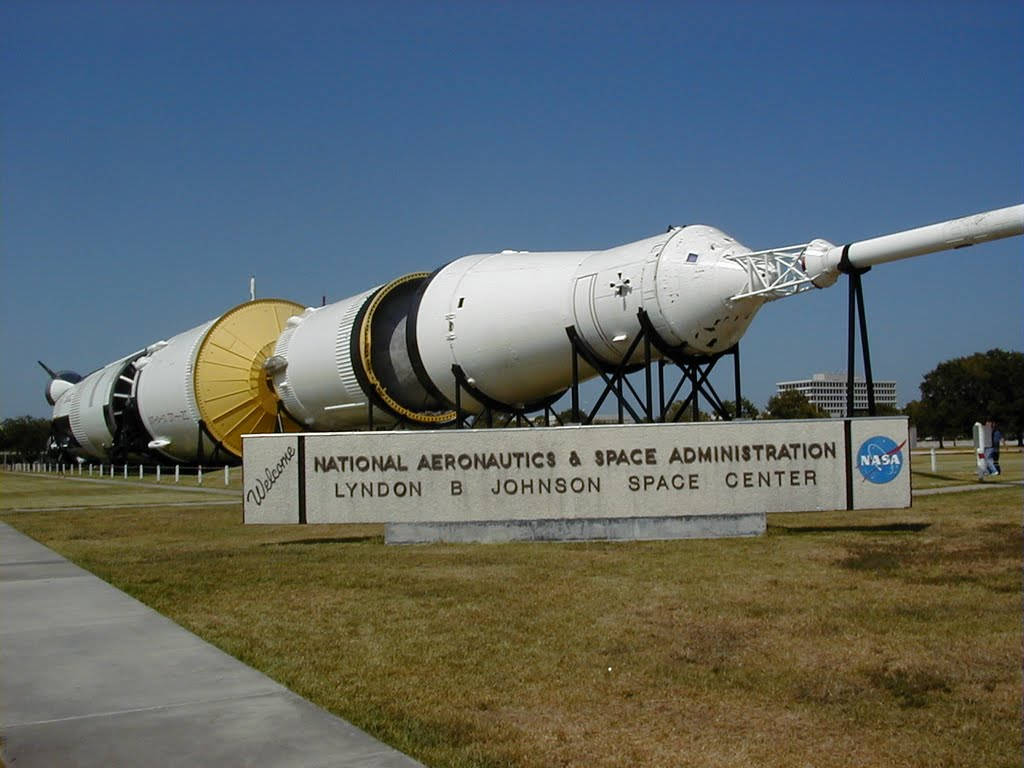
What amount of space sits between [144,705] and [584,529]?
782 centimetres

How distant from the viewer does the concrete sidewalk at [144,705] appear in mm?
4254

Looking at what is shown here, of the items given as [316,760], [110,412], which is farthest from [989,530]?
[110,412]

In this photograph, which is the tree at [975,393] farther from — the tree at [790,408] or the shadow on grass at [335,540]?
the shadow on grass at [335,540]

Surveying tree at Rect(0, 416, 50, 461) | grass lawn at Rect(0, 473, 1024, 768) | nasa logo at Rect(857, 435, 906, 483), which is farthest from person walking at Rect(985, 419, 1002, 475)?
tree at Rect(0, 416, 50, 461)

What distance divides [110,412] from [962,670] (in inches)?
1592

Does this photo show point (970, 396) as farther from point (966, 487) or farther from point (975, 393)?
point (966, 487)

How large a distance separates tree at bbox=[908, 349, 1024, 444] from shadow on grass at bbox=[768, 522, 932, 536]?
72.3 metres

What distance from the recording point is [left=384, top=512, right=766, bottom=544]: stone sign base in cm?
1215

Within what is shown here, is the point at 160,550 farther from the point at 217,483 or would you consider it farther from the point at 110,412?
the point at 110,412

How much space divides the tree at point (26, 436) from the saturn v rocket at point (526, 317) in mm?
99572

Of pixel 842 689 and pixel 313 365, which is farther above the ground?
pixel 313 365

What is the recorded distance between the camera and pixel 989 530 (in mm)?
11828

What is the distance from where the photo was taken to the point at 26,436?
120m

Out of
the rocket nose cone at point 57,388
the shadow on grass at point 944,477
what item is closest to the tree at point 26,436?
the rocket nose cone at point 57,388
